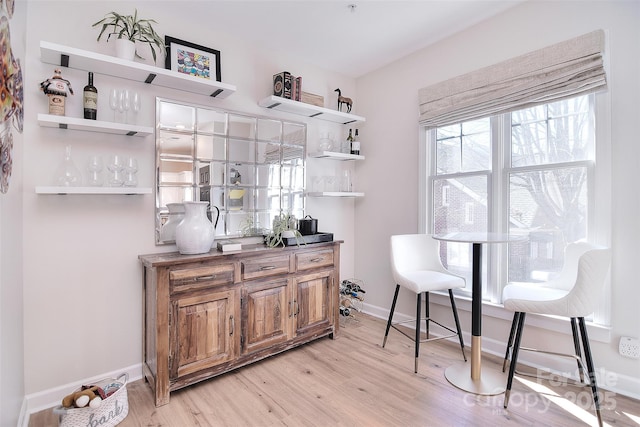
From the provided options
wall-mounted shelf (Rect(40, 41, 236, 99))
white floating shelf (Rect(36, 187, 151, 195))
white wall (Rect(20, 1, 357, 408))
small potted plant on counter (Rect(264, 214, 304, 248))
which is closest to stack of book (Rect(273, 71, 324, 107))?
wall-mounted shelf (Rect(40, 41, 236, 99))

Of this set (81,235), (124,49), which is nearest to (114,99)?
(124,49)

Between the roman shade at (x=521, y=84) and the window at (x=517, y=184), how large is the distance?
6.2 inches

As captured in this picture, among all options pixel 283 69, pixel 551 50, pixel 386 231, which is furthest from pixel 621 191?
pixel 283 69

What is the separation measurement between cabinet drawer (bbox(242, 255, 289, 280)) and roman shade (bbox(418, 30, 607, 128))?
5.95ft

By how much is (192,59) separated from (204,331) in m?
2.02

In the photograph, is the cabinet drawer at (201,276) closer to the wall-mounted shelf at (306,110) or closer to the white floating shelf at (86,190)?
the white floating shelf at (86,190)

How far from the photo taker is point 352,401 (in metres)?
2.06

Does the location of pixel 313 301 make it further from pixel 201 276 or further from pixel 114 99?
pixel 114 99

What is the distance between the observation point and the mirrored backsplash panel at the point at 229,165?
249 cm

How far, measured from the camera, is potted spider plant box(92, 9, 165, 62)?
2.13 metres

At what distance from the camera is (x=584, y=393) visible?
210 cm

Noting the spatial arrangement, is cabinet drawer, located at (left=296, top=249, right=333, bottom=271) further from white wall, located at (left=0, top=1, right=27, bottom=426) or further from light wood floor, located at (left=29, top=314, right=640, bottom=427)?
white wall, located at (left=0, top=1, right=27, bottom=426)

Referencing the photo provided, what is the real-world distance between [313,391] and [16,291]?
1.78 meters

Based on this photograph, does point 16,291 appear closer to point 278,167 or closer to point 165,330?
point 165,330
